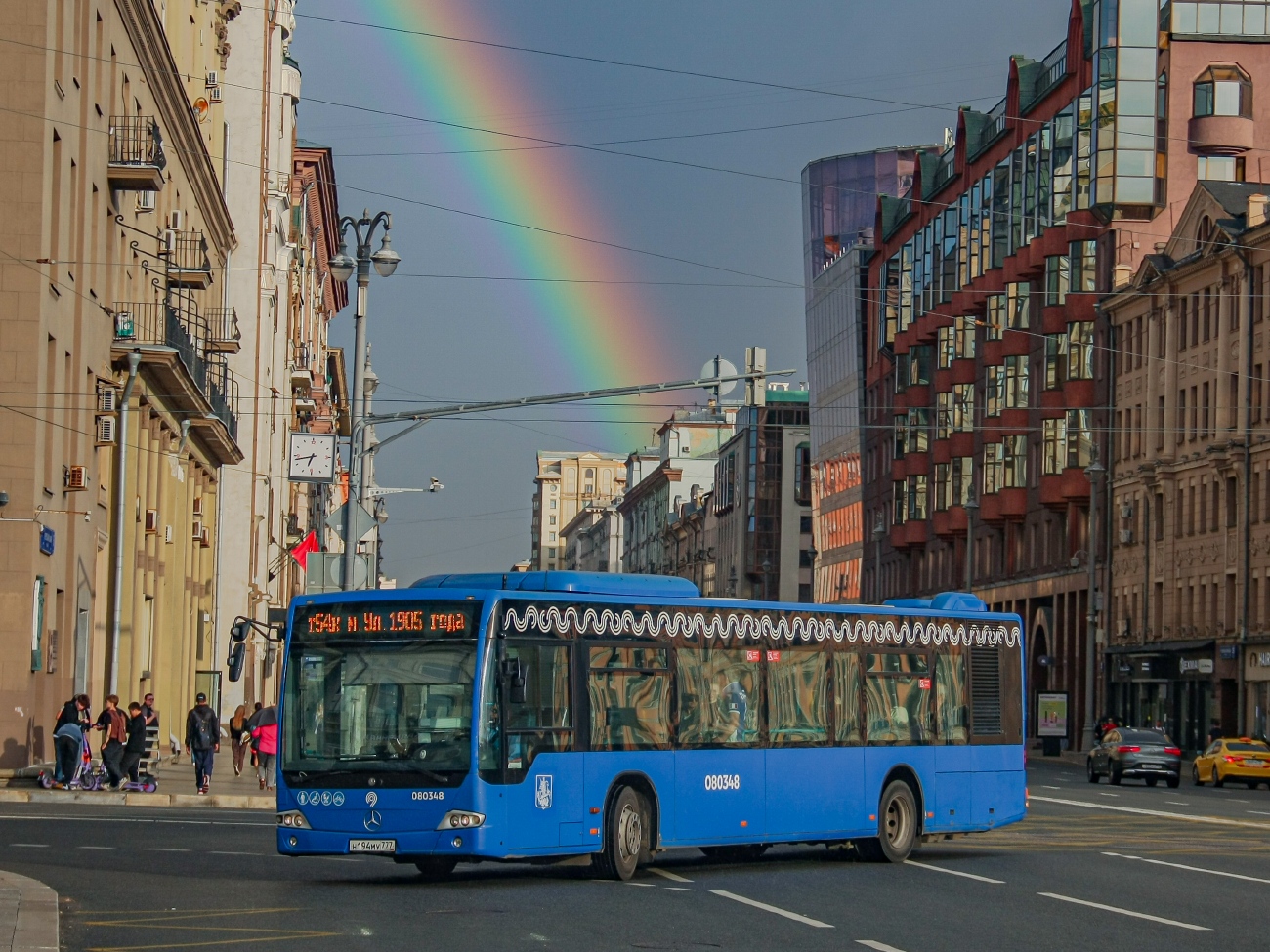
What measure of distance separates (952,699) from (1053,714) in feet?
173

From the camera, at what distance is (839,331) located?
418ft

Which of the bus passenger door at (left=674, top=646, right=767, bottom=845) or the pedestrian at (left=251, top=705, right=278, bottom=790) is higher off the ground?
the bus passenger door at (left=674, top=646, right=767, bottom=845)

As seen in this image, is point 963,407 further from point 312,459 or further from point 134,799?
point 134,799

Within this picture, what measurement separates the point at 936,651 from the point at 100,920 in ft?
40.5

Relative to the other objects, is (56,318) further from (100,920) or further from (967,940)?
Answer: (967,940)

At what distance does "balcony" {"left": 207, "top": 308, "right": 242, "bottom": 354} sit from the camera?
2087 inches

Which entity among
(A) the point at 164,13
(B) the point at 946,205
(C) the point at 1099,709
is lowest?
(C) the point at 1099,709

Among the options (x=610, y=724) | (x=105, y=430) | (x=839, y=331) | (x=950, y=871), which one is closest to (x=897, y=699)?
(x=950, y=871)

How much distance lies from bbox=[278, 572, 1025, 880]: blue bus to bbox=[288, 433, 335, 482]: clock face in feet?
85.5

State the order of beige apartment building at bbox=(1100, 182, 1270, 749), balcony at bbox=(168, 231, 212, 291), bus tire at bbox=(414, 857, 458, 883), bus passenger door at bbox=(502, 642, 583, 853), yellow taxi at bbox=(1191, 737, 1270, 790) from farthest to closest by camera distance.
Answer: beige apartment building at bbox=(1100, 182, 1270, 749) → yellow taxi at bbox=(1191, 737, 1270, 790) → balcony at bbox=(168, 231, 212, 291) → bus tire at bbox=(414, 857, 458, 883) → bus passenger door at bbox=(502, 642, 583, 853)

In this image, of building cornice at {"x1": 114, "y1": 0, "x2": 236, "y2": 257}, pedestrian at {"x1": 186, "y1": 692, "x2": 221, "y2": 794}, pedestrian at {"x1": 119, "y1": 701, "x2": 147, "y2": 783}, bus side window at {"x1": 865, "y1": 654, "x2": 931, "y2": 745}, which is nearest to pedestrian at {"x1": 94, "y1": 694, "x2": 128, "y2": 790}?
pedestrian at {"x1": 119, "y1": 701, "x2": 147, "y2": 783}

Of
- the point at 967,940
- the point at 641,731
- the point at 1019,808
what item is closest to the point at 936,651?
the point at 1019,808

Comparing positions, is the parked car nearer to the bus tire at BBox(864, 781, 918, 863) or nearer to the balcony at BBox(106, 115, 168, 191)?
the balcony at BBox(106, 115, 168, 191)

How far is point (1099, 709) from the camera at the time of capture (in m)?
84.2
